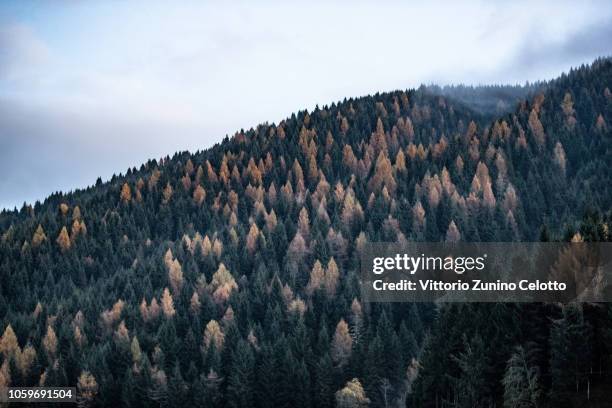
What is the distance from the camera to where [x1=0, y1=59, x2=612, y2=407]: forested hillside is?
241 ft

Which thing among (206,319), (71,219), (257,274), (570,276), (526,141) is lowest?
(570,276)

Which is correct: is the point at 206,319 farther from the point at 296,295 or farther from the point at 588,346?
the point at 588,346

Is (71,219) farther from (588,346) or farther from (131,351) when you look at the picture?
(588,346)

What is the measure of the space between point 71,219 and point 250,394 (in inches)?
4035

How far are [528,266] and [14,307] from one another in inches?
4187

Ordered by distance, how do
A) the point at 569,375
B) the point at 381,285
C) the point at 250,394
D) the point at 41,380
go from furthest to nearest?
the point at 381,285
the point at 41,380
the point at 250,394
the point at 569,375

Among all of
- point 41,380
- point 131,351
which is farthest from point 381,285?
point 41,380

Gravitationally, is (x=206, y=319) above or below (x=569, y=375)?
above

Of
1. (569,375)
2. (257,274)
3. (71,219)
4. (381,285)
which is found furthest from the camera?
(71,219)

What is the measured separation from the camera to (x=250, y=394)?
10875 cm

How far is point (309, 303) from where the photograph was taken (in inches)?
5162

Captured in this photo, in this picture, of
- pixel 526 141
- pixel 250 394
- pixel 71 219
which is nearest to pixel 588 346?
pixel 250 394

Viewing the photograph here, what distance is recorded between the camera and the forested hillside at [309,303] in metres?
73.3

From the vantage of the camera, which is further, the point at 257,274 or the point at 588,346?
the point at 257,274
